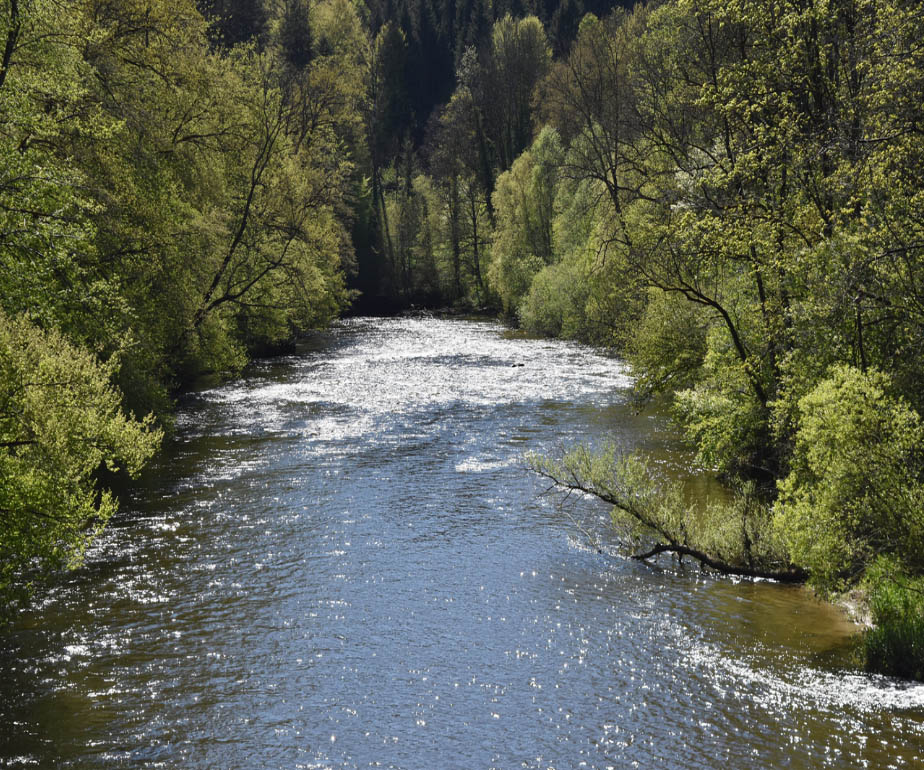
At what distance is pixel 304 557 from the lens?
16.4m

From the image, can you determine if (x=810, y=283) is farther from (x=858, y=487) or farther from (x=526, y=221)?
(x=526, y=221)

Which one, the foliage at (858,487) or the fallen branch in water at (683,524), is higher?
the foliage at (858,487)

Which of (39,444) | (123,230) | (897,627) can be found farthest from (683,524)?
(123,230)

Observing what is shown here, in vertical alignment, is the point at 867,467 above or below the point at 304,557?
above

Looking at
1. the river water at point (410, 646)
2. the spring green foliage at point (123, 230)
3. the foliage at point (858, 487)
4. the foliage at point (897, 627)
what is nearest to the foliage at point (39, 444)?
the spring green foliage at point (123, 230)

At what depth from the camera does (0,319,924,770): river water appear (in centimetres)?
1007

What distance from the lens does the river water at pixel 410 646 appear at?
10070 mm

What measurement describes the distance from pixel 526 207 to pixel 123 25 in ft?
135

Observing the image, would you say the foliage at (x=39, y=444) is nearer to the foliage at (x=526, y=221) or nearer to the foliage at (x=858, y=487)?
the foliage at (x=858, y=487)

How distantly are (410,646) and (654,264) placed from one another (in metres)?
13.1

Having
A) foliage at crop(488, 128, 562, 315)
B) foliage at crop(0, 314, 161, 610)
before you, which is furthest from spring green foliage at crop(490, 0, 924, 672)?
foliage at crop(488, 128, 562, 315)

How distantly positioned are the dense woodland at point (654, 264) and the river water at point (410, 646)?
3.63ft

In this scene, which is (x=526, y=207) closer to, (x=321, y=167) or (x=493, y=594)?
(x=321, y=167)

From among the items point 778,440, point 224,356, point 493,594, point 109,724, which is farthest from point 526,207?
point 109,724
